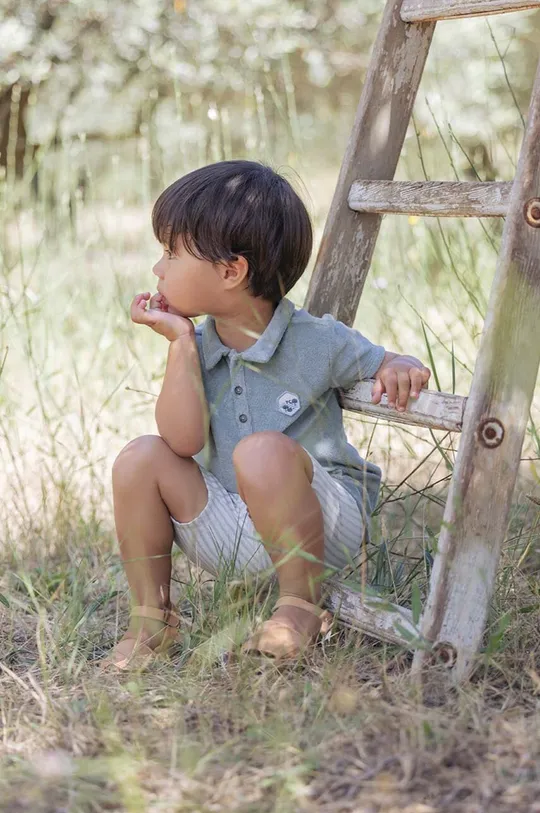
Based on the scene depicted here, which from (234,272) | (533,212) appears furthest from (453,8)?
(234,272)

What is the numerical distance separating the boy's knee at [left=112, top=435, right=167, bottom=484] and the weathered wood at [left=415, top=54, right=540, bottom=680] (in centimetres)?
62

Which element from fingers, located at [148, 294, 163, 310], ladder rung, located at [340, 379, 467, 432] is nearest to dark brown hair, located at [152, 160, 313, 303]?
fingers, located at [148, 294, 163, 310]

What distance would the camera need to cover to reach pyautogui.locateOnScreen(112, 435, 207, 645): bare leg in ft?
6.31

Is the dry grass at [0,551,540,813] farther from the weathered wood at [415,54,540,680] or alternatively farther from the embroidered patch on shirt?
the embroidered patch on shirt

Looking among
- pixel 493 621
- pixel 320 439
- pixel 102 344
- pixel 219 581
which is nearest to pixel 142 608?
pixel 219 581

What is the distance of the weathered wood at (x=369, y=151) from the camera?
2012mm

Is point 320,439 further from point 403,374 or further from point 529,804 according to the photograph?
point 529,804

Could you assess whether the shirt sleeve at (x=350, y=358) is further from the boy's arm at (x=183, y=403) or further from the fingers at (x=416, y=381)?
the boy's arm at (x=183, y=403)

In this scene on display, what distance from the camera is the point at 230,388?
6.51ft

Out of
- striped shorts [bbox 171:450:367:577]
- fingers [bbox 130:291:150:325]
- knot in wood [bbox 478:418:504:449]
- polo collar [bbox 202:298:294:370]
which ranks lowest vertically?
Answer: striped shorts [bbox 171:450:367:577]

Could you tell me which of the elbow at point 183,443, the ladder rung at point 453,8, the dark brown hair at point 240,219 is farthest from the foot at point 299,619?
the ladder rung at point 453,8

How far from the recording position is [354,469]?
2.01 m

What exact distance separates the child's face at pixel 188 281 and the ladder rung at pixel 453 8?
0.63 meters

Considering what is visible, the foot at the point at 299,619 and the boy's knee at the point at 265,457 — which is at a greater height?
the boy's knee at the point at 265,457
